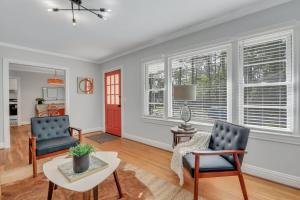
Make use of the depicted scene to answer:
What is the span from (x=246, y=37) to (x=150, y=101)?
2.39 m

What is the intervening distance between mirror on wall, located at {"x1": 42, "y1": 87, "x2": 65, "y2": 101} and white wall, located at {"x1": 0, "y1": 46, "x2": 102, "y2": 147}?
13.3 feet

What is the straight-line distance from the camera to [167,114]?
351 centimetres

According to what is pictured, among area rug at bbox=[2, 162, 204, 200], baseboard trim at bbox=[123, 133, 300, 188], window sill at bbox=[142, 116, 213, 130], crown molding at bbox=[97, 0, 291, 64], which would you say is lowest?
area rug at bbox=[2, 162, 204, 200]

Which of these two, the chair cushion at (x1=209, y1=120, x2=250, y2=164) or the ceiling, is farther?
the ceiling

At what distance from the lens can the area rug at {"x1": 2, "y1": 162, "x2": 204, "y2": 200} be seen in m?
1.88

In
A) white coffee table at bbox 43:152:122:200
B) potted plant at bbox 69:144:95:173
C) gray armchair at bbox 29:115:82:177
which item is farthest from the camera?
gray armchair at bbox 29:115:82:177

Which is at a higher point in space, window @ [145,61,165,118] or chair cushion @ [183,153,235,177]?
window @ [145,61,165,118]

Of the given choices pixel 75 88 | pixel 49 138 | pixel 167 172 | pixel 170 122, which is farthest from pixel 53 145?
pixel 75 88

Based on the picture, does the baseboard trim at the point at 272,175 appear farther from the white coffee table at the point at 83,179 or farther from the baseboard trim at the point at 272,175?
the white coffee table at the point at 83,179

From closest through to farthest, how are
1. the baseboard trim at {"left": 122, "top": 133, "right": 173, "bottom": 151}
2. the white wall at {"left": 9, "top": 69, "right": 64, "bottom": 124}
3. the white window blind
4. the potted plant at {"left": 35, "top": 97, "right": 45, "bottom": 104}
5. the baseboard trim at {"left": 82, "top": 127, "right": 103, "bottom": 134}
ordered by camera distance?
the white window blind
the baseboard trim at {"left": 122, "top": 133, "right": 173, "bottom": 151}
the baseboard trim at {"left": 82, "top": 127, "right": 103, "bottom": 134}
the white wall at {"left": 9, "top": 69, "right": 64, "bottom": 124}
the potted plant at {"left": 35, "top": 97, "right": 45, "bottom": 104}

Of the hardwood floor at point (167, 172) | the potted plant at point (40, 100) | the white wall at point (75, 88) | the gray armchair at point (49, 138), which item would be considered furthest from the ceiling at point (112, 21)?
the potted plant at point (40, 100)

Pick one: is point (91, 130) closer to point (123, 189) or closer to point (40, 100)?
point (123, 189)

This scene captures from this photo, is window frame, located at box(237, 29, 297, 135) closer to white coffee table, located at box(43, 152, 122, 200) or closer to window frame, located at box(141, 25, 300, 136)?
window frame, located at box(141, 25, 300, 136)

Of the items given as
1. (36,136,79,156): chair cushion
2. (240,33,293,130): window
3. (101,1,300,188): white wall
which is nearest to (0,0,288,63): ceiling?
(101,1,300,188): white wall
